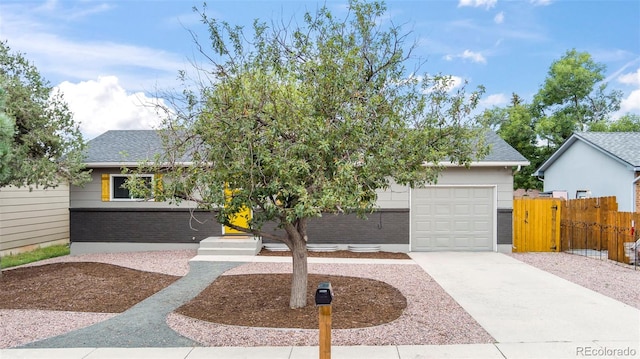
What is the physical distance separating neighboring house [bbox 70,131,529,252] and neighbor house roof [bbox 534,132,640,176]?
4975mm

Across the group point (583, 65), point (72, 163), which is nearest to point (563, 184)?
point (583, 65)

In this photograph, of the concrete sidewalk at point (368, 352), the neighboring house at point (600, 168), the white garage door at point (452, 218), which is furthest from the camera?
the neighboring house at point (600, 168)

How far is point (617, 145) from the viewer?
16.6 m

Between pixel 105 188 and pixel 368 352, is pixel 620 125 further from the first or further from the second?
pixel 368 352

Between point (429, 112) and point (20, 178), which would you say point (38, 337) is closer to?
point (20, 178)

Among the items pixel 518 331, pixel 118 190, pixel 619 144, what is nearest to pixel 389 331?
pixel 518 331

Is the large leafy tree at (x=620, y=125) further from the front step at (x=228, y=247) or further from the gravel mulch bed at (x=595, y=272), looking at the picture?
the front step at (x=228, y=247)

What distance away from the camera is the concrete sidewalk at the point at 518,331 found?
4855 mm

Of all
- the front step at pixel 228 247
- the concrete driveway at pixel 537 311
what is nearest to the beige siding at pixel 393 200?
the concrete driveway at pixel 537 311

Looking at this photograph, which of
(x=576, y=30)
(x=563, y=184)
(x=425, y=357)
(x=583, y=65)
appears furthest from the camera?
(x=583, y=65)

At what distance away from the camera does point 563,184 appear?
791 inches

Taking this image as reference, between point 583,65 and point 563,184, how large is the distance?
44.3ft

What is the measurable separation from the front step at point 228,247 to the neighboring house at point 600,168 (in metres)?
12.5

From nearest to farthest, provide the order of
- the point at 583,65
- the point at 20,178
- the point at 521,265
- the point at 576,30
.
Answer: the point at 20,178
the point at 521,265
the point at 576,30
the point at 583,65
